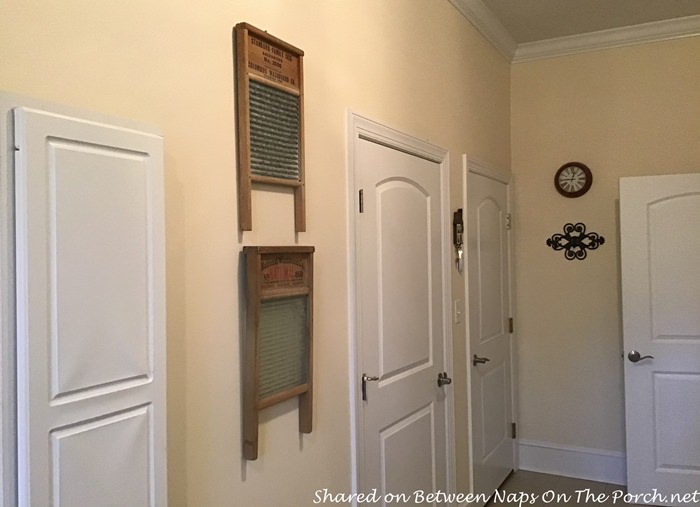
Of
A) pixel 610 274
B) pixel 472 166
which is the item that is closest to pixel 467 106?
pixel 472 166

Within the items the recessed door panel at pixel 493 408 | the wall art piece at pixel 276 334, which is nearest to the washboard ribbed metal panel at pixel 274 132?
the wall art piece at pixel 276 334

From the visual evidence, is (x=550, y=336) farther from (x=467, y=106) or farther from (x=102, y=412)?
(x=102, y=412)

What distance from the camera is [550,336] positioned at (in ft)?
13.8

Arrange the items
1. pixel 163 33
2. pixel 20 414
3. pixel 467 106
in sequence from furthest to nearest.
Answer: pixel 467 106
pixel 163 33
pixel 20 414

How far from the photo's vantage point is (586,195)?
13.4ft

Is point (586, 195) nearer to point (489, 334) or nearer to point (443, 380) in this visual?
point (489, 334)

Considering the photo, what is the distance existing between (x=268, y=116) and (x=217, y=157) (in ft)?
0.80

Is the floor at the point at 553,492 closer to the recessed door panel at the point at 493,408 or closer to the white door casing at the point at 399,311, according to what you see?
the recessed door panel at the point at 493,408

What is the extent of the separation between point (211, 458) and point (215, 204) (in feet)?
2.12

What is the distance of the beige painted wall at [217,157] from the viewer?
1.23 meters

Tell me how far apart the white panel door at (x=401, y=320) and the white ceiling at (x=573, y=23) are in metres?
1.22

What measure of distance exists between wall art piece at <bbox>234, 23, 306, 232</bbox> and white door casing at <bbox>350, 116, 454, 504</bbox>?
380mm

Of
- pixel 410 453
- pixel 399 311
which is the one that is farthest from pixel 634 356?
pixel 399 311

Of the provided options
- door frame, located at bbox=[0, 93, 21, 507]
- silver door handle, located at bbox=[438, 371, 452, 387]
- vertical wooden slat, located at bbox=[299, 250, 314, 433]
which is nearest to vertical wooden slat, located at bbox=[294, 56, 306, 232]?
vertical wooden slat, located at bbox=[299, 250, 314, 433]
